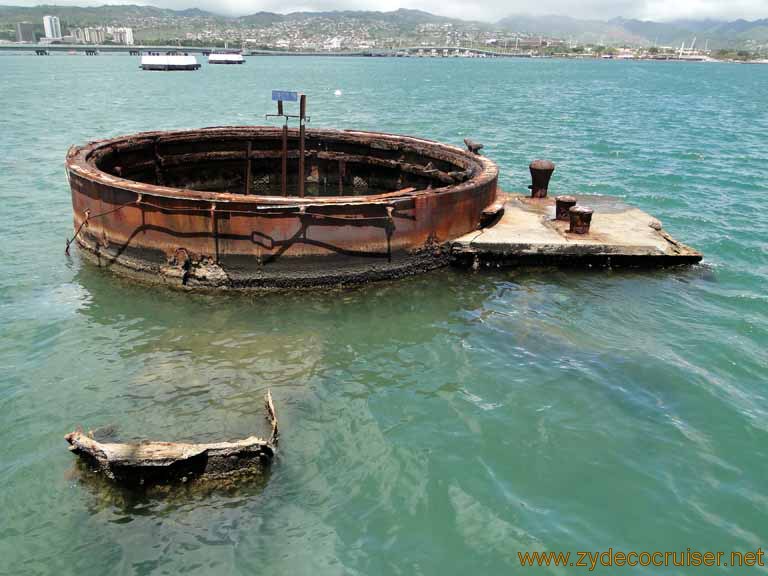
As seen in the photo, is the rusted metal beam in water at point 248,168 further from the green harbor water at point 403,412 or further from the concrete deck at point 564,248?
the concrete deck at point 564,248

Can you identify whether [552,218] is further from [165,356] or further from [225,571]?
[225,571]

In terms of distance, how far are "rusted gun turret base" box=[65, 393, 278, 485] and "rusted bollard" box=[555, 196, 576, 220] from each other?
9509 millimetres

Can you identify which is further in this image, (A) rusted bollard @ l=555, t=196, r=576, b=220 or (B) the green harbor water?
(A) rusted bollard @ l=555, t=196, r=576, b=220

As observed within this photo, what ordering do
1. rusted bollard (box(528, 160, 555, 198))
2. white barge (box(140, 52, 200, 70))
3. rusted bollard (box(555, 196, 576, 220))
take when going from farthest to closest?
white barge (box(140, 52, 200, 70)) < rusted bollard (box(528, 160, 555, 198)) < rusted bollard (box(555, 196, 576, 220))

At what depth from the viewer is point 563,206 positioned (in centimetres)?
1330

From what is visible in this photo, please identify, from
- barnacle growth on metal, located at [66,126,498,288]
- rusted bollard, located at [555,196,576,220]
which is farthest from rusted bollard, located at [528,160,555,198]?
→ barnacle growth on metal, located at [66,126,498,288]

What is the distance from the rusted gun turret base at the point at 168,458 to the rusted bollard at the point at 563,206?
31.2 ft

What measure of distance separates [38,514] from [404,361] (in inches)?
201

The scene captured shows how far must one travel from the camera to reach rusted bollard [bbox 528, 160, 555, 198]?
15.0 m

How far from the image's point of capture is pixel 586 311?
1043 centimetres

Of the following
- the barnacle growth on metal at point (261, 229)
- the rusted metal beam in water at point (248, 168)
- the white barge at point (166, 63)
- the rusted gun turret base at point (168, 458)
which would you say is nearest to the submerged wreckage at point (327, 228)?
the barnacle growth on metal at point (261, 229)

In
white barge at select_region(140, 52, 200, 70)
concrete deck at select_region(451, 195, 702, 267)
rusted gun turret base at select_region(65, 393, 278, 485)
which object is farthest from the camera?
white barge at select_region(140, 52, 200, 70)

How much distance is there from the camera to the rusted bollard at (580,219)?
12203mm

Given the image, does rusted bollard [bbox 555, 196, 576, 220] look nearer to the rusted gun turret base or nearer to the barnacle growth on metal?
the barnacle growth on metal
